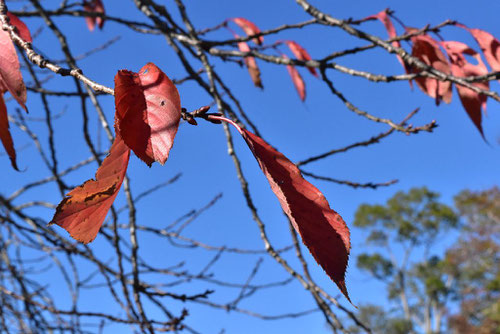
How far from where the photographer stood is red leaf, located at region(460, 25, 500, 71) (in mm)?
741

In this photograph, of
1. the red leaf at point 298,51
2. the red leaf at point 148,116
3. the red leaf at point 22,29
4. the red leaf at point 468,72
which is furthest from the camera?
the red leaf at point 298,51

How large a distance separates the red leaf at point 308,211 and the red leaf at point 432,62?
0.55m

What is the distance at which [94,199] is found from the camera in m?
0.30

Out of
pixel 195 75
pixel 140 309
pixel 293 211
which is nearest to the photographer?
pixel 293 211

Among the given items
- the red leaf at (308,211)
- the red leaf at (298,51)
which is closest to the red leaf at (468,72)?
the red leaf at (298,51)

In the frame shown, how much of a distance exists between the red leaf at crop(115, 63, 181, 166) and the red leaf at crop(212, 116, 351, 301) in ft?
0.10

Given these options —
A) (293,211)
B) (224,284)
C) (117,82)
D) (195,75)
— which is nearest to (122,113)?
(117,82)

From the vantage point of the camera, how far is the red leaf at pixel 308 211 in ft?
0.90

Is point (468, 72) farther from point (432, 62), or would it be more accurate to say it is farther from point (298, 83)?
point (298, 83)

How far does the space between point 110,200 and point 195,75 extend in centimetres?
71

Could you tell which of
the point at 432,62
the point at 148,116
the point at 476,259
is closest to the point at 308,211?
the point at 148,116

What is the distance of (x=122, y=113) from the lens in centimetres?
28

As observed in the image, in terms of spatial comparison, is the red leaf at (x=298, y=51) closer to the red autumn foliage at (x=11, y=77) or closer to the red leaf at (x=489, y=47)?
the red leaf at (x=489, y=47)

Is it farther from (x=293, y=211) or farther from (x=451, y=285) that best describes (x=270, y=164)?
(x=451, y=285)
